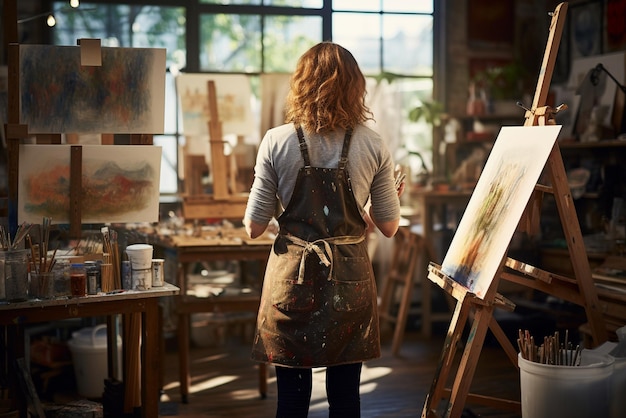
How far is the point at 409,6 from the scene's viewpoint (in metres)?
6.81

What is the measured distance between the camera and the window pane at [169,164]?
642cm

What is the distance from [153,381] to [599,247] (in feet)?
9.39

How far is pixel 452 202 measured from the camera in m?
6.21

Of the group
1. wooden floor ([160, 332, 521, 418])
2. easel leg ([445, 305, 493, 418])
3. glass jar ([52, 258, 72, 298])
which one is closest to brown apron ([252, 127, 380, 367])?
easel leg ([445, 305, 493, 418])

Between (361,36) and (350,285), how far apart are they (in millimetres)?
3935

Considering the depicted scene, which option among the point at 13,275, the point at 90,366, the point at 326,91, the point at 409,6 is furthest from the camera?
the point at 409,6

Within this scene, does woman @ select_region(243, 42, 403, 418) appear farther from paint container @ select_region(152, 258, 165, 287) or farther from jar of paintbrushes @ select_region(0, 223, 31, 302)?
jar of paintbrushes @ select_region(0, 223, 31, 302)

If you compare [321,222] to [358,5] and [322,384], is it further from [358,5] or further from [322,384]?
[358,5]

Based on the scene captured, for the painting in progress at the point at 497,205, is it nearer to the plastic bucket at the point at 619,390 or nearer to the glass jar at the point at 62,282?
the plastic bucket at the point at 619,390

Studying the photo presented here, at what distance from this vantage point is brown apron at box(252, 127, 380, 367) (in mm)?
3051

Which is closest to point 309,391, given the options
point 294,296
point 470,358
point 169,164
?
point 294,296

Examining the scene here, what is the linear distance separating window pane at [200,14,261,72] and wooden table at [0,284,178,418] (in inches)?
121

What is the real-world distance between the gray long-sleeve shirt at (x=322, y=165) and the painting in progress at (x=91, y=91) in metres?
0.91

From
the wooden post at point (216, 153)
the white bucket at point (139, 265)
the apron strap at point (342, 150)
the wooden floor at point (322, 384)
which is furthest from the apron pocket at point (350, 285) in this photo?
the wooden post at point (216, 153)
